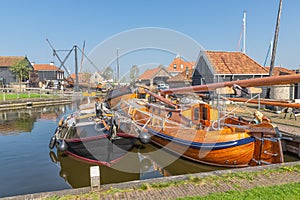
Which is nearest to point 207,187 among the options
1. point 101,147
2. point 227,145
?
point 227,145

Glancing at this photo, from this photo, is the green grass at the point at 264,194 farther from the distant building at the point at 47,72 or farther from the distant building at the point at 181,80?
the distant building at the point at 47,72

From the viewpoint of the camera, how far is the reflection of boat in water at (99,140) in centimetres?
881

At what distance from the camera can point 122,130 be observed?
372 inches

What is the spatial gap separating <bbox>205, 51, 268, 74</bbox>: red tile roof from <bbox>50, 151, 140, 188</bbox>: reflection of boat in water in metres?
17.4

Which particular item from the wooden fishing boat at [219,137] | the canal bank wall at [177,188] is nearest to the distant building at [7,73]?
the wooden fishing boat at [219,137]

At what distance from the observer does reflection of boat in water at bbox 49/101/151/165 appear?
28.9ft

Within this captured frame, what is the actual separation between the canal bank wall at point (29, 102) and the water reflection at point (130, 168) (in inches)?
882

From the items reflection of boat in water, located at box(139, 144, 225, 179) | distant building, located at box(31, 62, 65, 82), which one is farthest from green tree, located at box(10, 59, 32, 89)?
reflection of boat in water, located at box(139, 144, 225, 179)

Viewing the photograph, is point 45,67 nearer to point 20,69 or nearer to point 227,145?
point 20,69

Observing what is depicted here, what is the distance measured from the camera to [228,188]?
517 cm

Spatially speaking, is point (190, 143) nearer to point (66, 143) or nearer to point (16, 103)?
point (66, 143)

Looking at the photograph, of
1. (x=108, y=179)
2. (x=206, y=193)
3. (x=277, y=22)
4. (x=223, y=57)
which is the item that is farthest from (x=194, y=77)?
(x=206, y=193)

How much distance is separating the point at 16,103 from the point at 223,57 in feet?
87.2

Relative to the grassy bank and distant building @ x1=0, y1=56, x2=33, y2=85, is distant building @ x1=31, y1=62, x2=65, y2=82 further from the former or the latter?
the grassy bank
